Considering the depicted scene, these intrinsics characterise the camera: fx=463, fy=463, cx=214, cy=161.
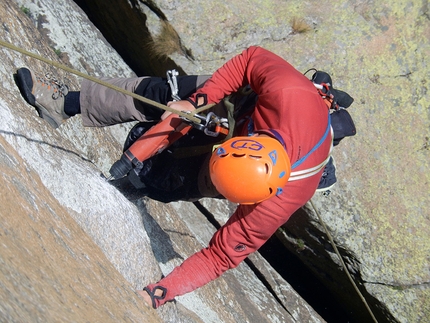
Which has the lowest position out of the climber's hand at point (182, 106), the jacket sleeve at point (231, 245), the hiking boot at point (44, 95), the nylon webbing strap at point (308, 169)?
the jacket sleeve at point (231, 245)

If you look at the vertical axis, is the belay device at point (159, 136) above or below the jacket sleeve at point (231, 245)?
above

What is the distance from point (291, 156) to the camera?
10.2ft

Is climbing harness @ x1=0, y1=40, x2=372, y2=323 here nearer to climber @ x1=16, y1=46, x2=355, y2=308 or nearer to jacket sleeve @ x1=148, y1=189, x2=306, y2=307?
climber @ x1=16, y1=46, x2=355, y2=308

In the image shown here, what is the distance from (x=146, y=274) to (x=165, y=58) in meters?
3.29

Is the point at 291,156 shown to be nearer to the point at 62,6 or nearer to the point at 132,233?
the point at 132,233

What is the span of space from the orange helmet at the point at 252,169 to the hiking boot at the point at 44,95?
175cm

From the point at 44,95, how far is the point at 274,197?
7.17ft

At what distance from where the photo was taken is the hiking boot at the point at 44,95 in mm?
3850

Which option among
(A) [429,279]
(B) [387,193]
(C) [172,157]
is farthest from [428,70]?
(C) [172,157]

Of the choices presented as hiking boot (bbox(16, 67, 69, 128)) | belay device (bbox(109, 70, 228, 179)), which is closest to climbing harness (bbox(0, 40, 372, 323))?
belay device (bbox(109, 70, 228, 179))

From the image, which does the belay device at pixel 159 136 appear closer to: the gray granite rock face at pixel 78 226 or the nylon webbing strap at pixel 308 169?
the gray granite rock face at pixel 78 226

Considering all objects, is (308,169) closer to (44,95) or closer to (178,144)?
(178,144)

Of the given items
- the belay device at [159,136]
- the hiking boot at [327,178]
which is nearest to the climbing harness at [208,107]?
the belay device at [159,136]

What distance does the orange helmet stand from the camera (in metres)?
2.90
